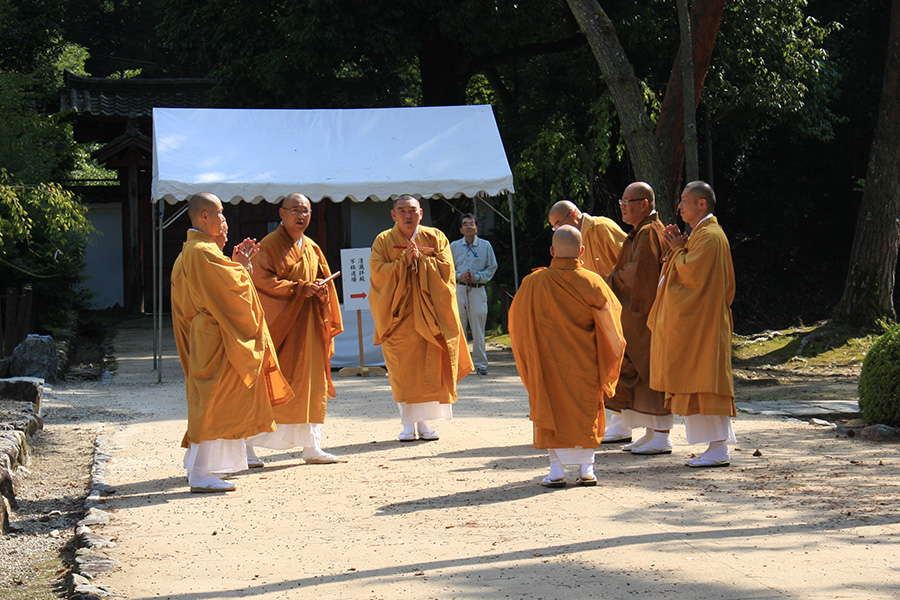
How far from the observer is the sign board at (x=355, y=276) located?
11.3 metres

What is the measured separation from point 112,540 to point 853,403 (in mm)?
6783

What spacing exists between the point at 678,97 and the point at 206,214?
24.3 feet

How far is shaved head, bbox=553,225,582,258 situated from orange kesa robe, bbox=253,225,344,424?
1861 millimetres

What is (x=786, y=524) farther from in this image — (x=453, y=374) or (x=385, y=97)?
(x=385, y=97)

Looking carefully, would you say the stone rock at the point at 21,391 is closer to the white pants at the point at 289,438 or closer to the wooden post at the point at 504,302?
the white pants at the point at 289,438

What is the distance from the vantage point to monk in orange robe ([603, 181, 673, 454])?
6.65 metres

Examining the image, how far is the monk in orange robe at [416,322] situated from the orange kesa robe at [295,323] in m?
0.71

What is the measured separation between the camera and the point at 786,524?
15.3 ft

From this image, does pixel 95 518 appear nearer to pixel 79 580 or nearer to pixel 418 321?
pixel 79 580

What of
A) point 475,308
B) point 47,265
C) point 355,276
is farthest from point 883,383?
point 47,265

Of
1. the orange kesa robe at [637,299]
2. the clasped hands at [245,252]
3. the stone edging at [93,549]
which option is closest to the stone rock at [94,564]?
the stone edging at [93,549]

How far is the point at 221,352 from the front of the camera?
18.7 ft

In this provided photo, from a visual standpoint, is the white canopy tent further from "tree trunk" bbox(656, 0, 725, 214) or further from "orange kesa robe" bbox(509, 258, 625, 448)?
"orange kesa robe" bbox(509, 258, 625, 448)

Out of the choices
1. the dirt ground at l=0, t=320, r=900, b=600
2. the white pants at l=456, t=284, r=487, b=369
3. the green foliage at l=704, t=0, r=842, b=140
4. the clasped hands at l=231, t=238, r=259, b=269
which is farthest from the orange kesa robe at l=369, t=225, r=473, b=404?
the green foliage at l=704, t=0, r=842, b=140
